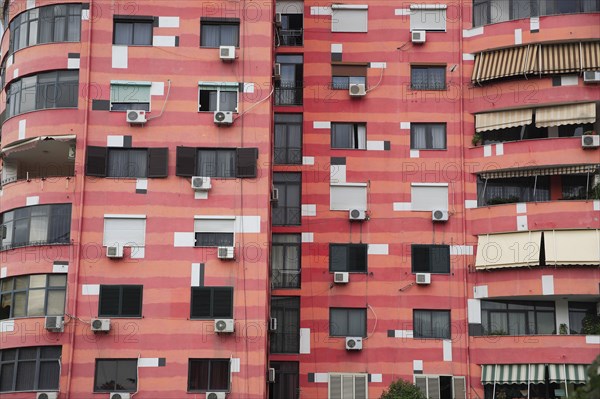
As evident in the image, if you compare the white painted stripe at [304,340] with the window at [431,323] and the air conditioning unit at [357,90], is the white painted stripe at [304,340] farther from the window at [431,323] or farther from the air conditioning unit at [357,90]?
the air conditioning unit at [357,90]

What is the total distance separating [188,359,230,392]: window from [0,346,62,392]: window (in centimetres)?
485

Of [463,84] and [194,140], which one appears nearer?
[194,140]

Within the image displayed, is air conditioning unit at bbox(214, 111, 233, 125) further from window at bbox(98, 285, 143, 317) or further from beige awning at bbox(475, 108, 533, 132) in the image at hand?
beige awning at bbox(475, 108, 533, 132)

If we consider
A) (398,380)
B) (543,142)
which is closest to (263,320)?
(398,380)

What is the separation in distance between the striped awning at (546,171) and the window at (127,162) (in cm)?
1317

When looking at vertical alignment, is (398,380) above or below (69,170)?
below

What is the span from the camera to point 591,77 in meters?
42.3

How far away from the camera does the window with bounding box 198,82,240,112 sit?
40.9m

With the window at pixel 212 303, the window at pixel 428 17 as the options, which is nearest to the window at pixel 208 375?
the window at pixel 212 303

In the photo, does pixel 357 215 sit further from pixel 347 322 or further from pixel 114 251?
pixel 114 251

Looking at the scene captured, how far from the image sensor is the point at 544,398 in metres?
40.9

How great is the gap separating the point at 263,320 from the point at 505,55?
14.9 m

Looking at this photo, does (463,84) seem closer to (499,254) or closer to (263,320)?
(499,254)

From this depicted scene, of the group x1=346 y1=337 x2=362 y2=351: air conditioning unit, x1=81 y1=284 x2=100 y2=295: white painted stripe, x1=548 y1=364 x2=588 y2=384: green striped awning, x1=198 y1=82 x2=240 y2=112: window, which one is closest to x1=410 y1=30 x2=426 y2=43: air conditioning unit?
x1=198 y1=82 x2=240 y2=112: window
